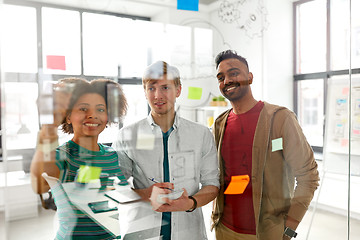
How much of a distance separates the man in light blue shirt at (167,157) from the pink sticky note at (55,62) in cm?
27

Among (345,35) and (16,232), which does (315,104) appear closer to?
(345,35)

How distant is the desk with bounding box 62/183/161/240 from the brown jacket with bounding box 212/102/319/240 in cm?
30

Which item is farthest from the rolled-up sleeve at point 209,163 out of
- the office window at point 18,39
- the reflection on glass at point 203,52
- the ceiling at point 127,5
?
the office window at point 18,39

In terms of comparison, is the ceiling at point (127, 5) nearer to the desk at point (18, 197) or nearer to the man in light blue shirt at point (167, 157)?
the man in light blue shirt at point (167, 157)

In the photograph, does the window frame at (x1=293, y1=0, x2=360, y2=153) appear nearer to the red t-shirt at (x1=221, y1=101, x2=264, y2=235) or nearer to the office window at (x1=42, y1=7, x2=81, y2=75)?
the red t-shirt at (x1=221, y1=101, x2=264, y2=235)

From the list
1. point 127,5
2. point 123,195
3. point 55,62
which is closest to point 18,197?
point 123,195

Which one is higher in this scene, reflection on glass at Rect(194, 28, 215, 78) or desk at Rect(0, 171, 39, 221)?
reflection on glass at Rect(194, 28, 215, 78)

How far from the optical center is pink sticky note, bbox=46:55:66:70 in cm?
89

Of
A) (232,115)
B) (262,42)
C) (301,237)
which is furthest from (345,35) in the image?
(301,237)

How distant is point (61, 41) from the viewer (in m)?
0.90

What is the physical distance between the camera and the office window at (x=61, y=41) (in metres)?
0.88

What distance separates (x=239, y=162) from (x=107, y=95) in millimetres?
598

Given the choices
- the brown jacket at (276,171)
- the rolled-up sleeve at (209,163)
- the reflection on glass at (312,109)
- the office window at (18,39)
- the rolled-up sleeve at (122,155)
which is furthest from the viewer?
the reflection on glass at (312,109)

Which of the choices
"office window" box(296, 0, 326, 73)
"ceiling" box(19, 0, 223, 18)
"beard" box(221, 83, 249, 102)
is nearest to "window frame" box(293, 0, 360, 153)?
"office window" box(296, 0, 326, 73)
